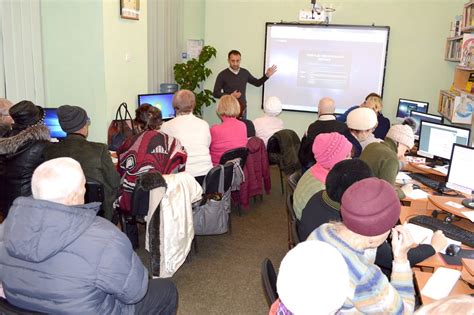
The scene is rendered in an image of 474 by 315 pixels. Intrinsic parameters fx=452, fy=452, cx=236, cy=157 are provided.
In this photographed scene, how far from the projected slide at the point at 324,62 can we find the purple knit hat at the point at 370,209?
5.49 meters

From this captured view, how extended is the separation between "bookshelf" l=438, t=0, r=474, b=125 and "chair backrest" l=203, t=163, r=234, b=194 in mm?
2704

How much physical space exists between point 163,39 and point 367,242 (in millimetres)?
5115

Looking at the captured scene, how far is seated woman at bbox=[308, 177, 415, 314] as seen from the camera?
166 centimetres

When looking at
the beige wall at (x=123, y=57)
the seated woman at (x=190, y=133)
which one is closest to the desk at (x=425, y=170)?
the seated woman at (x=190, y=133)

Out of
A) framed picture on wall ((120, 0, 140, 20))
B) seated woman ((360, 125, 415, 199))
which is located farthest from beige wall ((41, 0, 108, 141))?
seated woman ((360, 125, 415, 199))

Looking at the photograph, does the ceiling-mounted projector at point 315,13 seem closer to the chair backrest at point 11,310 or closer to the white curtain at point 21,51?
the white curtain at point 21,51

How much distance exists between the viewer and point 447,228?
277 cm

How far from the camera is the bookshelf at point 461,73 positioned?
5.10 meters

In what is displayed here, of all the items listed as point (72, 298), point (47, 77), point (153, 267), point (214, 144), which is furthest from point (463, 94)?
point (72, 298)

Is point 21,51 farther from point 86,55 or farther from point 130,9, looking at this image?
point 130,9

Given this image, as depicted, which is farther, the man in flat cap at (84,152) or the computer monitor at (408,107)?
the computer monitor at (408,107)

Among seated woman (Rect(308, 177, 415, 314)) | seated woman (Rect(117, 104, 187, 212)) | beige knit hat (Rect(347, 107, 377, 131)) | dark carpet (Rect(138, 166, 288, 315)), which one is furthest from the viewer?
beige knit hat (Rect(347, 107, 377, 131))

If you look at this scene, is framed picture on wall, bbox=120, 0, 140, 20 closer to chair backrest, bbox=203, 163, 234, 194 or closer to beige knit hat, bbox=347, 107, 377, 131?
chair backrest, bbox=203, 163, 234, 194

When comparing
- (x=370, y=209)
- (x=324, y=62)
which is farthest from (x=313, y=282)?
(x=324, y=62)
